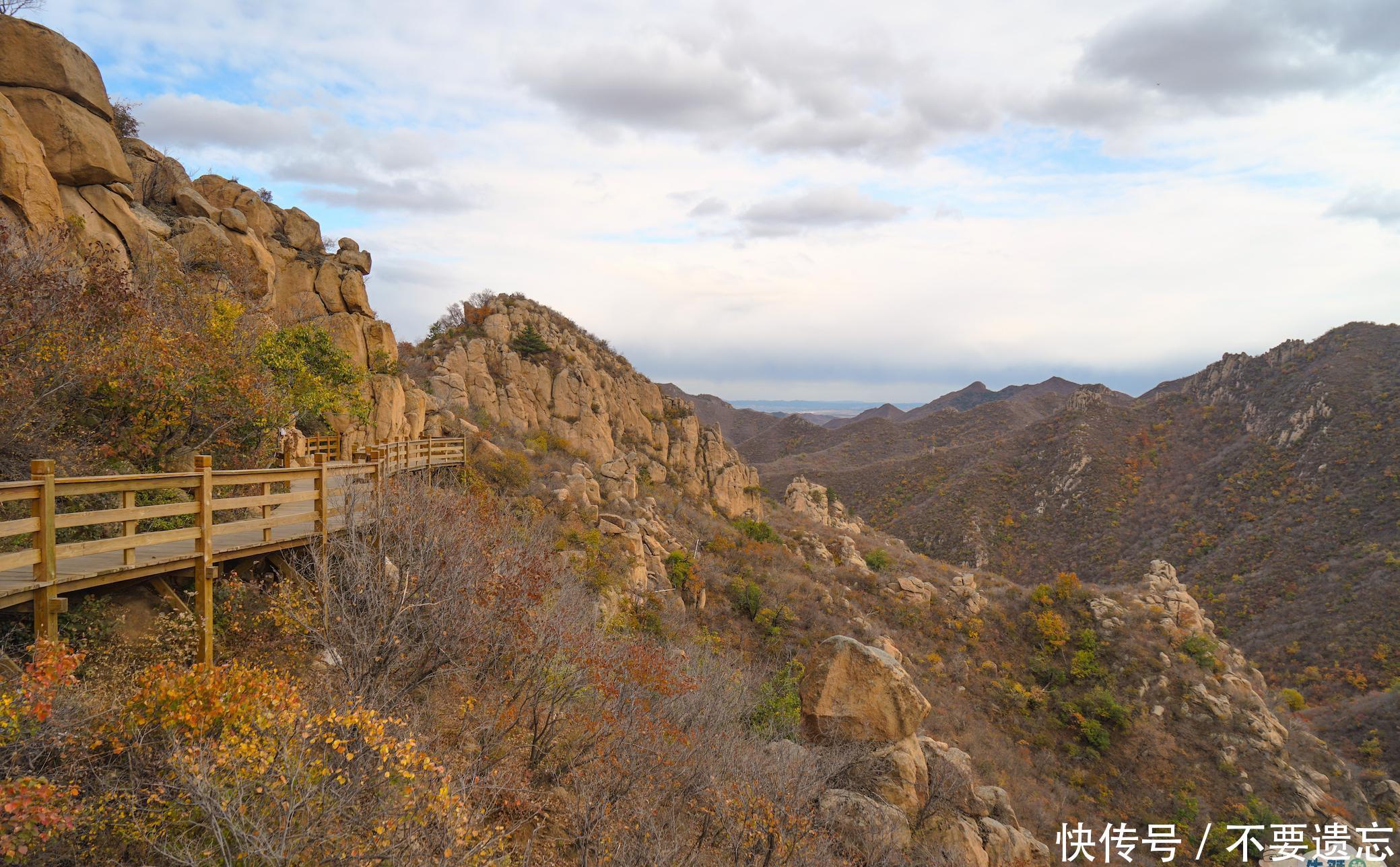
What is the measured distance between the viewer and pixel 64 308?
10.5 m

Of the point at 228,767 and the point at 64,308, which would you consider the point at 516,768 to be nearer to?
the point at 228,767

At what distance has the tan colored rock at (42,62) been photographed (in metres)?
15.6

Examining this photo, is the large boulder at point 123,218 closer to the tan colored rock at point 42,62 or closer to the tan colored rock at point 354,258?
the tan colored rock at point 42,62

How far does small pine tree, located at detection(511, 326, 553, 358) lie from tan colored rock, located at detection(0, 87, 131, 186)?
21.7 meters

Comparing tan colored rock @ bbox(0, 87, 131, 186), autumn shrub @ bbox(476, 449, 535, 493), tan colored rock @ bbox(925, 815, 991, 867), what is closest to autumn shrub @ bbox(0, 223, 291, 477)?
tan colored rock @ bbox(0, 87, 131, 186)

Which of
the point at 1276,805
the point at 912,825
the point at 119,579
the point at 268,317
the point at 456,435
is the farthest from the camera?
the point at 456,435

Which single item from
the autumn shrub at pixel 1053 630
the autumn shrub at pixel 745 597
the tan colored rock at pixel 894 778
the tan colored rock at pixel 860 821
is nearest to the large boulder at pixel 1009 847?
the tan colored rock at pixel 894 778

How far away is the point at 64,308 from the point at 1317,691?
5124 centimetres

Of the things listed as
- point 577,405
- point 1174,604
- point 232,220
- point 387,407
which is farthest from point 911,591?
point 232,220

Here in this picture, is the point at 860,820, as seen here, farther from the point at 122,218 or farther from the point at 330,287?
the point at 330,287

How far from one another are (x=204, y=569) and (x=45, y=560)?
1657mm

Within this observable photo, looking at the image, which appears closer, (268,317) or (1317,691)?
(268,317)

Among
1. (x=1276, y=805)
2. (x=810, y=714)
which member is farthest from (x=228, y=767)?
(x=1276, y=805)

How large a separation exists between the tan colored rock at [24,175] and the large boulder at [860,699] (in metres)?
21.6
